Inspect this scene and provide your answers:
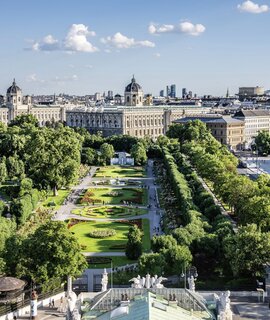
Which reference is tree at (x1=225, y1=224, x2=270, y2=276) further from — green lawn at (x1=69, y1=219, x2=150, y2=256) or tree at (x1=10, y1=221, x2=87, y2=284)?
green lawn at (x1=69, y1=219, x2=150, y2=256)

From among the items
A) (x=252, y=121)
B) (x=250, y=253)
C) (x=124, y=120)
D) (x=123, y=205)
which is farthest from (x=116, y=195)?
(x=252, y=121)

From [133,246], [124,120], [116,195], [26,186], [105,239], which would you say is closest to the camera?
[133,246]

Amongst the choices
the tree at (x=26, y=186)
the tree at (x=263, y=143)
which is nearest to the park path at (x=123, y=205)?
the tree at (x=26, y=186)

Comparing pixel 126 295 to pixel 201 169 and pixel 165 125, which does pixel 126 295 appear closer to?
pixel 201 169

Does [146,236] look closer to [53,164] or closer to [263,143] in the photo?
[53,164]

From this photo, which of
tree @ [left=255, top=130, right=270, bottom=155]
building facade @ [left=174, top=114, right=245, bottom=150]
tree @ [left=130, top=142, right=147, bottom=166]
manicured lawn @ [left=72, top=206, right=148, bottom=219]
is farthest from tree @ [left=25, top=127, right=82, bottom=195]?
building facade @ [left=174, top=114, right=245, bottom=150]

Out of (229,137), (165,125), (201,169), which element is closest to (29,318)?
(201,169)
